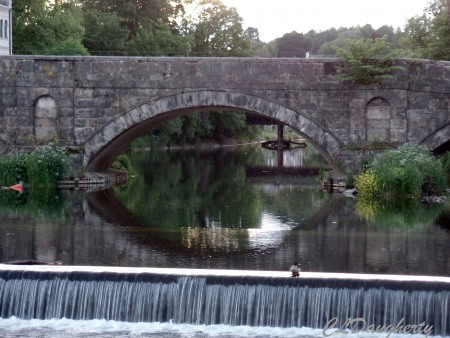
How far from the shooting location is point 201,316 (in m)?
14.5

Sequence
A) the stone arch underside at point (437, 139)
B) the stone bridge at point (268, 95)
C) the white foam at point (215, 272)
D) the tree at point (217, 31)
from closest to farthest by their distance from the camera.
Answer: the white foam at point (215, 272), the stone arch underside at point (437, 139), the stone bridge at point (268, 95), the tree at point (217, 31)

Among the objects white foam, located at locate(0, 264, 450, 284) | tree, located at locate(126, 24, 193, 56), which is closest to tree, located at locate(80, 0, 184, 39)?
tree, located at locate(126, 24, 193, 56)

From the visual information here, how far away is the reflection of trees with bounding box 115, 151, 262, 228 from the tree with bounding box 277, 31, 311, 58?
6251 centimetres

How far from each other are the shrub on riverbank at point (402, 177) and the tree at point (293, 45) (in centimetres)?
8017

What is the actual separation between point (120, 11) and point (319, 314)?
43733mm

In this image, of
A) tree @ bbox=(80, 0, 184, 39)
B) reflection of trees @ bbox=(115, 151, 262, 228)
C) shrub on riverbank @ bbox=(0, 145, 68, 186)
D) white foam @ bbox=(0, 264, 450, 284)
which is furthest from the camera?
tree @ bbox=(80, 0, 184, 39)

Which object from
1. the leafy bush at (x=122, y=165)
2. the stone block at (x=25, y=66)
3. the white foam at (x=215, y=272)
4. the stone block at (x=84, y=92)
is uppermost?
the stone block at (x=25, y=66)

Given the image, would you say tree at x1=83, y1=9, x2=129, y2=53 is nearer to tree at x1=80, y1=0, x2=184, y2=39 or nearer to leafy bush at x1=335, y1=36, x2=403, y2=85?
tree at x1=80, y1=0, x2=184, y2=39

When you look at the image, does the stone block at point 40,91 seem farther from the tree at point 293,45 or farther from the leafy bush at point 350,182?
the tree at point 293,45

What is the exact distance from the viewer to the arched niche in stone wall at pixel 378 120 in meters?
29.5

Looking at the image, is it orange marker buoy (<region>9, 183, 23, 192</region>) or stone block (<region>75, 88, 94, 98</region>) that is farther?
stone block (<region>75, 88, 94, 98</region>)

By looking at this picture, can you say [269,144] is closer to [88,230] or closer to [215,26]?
[215,26]

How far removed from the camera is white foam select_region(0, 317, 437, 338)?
13992 mm

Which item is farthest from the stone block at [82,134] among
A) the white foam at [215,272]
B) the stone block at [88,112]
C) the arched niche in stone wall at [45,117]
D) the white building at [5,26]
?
the white building at [5,26]
